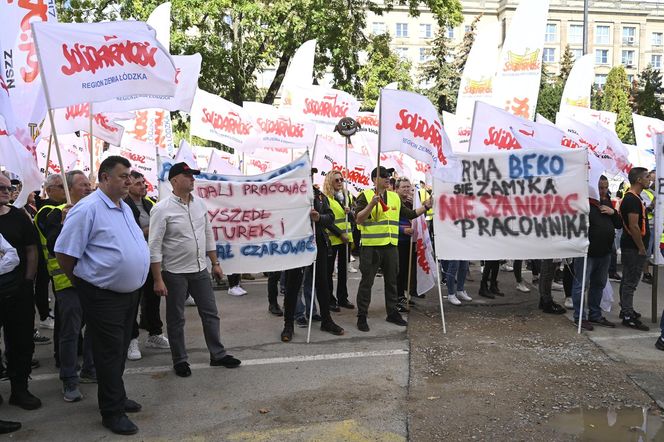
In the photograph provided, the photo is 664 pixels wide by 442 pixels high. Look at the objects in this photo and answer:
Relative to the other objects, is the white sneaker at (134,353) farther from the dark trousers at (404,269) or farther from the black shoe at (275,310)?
the dark trousers at (404,269)

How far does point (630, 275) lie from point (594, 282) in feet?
1.38

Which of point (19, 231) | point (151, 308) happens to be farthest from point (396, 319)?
point (19, 231)

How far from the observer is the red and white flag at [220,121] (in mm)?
11539

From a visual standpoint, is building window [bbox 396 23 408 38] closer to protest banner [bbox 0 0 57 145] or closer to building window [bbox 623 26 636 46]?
building window [bbox 623 26 636 46]

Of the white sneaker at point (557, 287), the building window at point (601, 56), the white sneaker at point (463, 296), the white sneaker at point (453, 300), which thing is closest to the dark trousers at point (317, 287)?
the white sneaker at point (453, 300)

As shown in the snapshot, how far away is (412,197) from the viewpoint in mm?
7941

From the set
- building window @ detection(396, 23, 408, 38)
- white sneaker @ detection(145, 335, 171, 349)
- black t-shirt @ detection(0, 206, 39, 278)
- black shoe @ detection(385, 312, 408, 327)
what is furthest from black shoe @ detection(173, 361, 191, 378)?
building window @ detection(396, 23, 408, 38)

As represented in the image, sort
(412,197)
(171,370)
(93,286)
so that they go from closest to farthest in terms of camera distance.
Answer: (93,286) → (171,370) → (412,197)

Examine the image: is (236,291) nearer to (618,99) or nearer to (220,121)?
(220,121)

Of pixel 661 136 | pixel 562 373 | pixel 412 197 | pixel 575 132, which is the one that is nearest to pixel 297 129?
pixel 412 197

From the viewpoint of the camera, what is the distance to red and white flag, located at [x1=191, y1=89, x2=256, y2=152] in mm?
11539

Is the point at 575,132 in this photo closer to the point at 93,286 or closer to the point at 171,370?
the point at 171,370

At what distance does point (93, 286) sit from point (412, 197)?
4.81 m

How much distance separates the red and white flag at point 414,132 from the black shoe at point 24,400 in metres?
4.35
